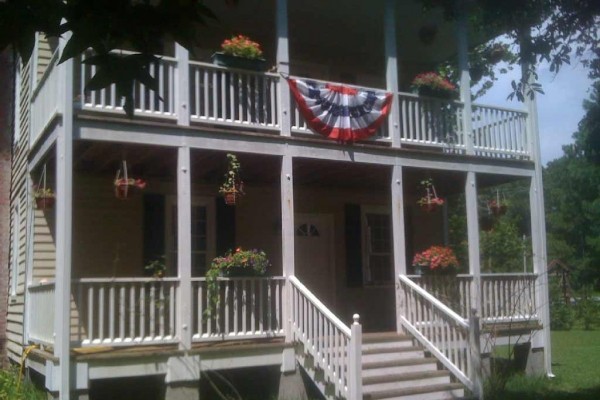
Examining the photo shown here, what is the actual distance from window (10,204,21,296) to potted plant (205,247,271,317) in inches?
206

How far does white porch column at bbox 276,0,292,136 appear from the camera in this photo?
1226cm

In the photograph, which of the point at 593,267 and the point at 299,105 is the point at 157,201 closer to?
the point at 299,105

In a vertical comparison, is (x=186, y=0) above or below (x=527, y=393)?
above

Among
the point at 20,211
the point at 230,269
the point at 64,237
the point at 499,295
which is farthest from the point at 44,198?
the point at 499,295

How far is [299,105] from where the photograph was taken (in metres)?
12.4

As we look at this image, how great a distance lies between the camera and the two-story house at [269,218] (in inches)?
420

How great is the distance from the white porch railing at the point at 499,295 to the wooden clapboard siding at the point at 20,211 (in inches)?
270

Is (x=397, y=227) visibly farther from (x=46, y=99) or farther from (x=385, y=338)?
(x=46, y=99)

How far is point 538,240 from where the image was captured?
1456 centimetres

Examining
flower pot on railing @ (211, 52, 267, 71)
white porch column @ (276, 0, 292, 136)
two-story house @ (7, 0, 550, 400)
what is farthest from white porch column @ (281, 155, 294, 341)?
flower pot on railing @ (211, 52, 267, 71)

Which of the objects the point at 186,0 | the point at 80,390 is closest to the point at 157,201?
the point at 80,390

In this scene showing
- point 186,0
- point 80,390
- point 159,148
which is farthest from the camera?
point 159,148

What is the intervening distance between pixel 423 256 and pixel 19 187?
770cm

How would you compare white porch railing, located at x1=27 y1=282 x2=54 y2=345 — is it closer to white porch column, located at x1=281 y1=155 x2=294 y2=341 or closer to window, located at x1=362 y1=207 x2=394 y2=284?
white porch column, located at x1=281 y1=155 x2=294 y2=341
